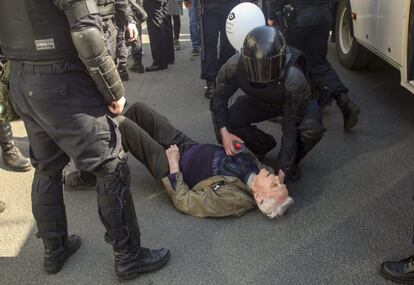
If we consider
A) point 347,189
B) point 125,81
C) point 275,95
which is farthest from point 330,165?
point 125,81

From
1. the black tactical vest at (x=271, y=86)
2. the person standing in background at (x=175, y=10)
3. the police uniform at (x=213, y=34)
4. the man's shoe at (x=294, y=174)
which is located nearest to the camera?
the black tactical vest at (x=271, y=86)

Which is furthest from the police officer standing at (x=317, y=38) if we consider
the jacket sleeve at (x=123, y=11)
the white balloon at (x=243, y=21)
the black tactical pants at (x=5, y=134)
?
the black tactical pants at (x=5, y=134)

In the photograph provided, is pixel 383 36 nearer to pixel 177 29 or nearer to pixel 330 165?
pixel 330 165

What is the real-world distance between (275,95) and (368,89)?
90.5 inches

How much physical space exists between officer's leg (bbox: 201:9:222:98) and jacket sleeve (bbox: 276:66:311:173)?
2.02 m

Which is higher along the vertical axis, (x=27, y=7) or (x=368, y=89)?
(x=27, y=7)

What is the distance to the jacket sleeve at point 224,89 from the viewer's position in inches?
124

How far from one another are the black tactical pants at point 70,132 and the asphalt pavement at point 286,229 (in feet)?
1.55

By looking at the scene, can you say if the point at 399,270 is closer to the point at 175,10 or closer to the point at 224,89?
the point at 224,89

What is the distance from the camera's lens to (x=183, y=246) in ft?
9.08

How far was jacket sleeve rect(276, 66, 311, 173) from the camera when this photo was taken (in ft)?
9.70

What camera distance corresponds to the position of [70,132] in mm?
2104

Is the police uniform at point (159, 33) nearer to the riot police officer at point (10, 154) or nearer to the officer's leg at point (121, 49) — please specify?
the officer's leg at point (121, 49)

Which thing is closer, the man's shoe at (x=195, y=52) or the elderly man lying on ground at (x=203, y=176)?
the elderly man lying on ground at (x=203, y=176)
